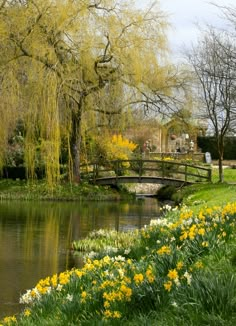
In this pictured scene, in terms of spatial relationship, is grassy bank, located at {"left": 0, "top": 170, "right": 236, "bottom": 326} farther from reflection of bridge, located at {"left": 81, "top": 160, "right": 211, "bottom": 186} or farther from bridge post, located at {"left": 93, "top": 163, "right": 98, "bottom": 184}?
reflection of bridge, located at {"left": 81, "top": 160, "right": 211, "bottom": 186}

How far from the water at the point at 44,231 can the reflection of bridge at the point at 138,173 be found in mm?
2762

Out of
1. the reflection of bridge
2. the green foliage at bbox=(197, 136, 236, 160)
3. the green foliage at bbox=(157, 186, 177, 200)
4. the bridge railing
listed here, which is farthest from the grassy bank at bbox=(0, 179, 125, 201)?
the green foliage at bbox=(197, 136, 236, 160)

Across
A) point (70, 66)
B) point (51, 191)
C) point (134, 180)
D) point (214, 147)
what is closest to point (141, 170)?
point (134, 180)

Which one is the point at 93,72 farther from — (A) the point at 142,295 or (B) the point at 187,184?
(A) the point at 142,295

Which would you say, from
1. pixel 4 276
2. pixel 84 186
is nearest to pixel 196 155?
pixel 84 186

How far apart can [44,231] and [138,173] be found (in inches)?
742

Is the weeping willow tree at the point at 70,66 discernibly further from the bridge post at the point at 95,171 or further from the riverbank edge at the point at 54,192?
the bridge post at the point at 95,171

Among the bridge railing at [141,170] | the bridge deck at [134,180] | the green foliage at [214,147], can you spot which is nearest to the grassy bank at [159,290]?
the bridge deck at [134,180]

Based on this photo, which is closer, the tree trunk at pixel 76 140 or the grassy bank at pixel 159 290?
the grassy bank at pixel 159 290

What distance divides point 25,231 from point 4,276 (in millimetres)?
7082

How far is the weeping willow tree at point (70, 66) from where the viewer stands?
2459 cm

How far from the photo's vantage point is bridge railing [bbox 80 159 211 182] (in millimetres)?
34397

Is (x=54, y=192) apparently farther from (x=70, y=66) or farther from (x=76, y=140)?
(x=70, y=66)

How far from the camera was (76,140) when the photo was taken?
30375 mm
